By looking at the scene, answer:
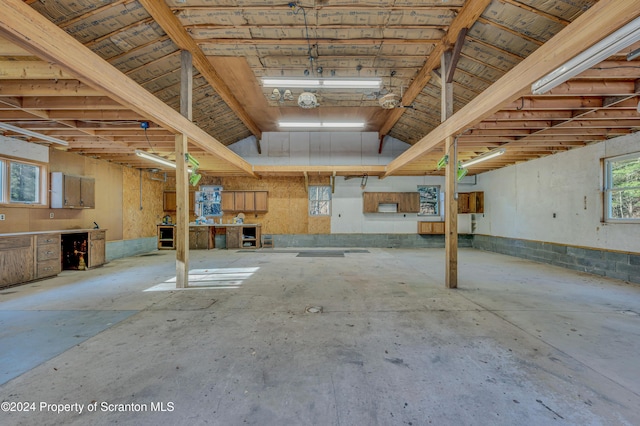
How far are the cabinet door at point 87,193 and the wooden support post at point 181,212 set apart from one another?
13.8 ft

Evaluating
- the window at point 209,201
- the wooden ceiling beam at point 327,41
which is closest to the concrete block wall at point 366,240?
the window at point 209,201

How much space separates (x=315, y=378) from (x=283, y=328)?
0.95 meters

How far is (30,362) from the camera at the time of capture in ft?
7.12

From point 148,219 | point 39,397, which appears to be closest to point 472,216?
point 39,397

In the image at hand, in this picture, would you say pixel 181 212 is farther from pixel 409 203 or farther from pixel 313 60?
pixel 409 203

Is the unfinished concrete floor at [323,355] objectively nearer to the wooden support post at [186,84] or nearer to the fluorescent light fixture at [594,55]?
the fluorescent light fixture at [594,55]

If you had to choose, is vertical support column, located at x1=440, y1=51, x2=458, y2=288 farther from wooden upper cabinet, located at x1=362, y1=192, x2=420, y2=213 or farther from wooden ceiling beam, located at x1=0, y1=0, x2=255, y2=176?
wooden upper cabinet, located at x1=362, y1=192, x2=420, y2=213

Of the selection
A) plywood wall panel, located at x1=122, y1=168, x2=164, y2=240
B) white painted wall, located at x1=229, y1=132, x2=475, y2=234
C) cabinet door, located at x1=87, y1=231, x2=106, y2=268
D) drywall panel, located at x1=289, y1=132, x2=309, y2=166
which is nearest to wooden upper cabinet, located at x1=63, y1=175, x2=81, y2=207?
cabinet door, located at x1=87, y1=231, x2=106, y2=268

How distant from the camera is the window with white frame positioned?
16.6 feet

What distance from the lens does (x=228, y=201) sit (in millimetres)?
10281

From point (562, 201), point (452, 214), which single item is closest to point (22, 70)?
point (452, 214)

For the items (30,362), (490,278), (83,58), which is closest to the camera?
(30,362)

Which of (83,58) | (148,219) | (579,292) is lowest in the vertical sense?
(579,292)

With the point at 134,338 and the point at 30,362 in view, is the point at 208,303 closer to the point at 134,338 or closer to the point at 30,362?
the point at 134,338
